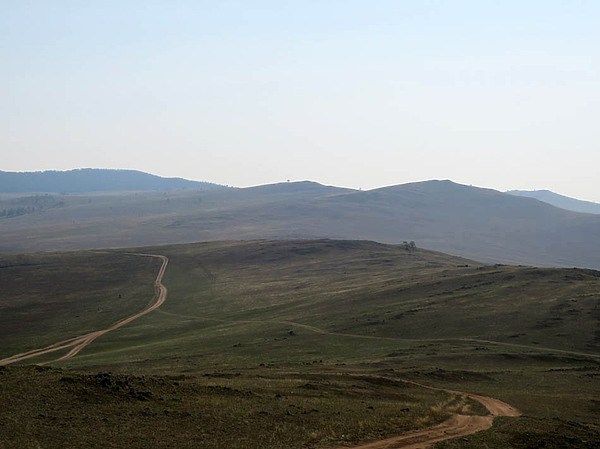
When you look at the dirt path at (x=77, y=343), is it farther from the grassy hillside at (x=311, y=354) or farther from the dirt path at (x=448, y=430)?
the dirt path at (x=448, y=430)

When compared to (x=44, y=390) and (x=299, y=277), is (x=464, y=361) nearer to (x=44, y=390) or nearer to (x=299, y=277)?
(x=44, y=390)

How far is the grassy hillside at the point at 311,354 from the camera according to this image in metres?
27.5

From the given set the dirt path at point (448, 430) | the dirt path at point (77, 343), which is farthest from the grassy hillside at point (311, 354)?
the dirt path at point (77, 343)

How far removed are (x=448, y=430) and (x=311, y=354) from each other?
2914 centimetres

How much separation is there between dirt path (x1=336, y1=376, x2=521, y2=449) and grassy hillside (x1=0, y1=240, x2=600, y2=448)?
78 cm

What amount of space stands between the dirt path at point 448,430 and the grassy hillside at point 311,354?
2.55 feet

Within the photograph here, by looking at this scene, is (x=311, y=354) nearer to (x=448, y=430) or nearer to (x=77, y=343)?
(x=448, y=430)

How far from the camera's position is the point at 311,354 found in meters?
57.2

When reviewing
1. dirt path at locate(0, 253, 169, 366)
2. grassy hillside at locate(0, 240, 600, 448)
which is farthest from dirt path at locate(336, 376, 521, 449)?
dirt path at locate(0, 253, 169, 366)

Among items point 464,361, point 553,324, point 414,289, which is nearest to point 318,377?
point 464,361

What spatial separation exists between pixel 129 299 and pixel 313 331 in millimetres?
46506

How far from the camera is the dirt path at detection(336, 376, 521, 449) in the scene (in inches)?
1014

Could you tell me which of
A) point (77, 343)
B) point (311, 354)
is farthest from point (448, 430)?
point (77, 343)

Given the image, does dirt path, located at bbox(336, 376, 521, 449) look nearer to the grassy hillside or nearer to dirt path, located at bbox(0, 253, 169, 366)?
the grassy hillside
